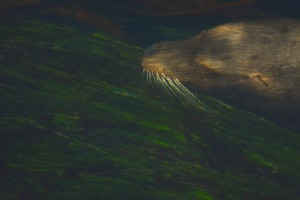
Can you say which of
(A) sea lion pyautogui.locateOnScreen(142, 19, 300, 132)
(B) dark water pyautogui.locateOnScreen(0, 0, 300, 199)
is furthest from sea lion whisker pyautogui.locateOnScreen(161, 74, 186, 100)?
(B) dark water pyautogui.locateOnScreen(0, 0, 300, 199)

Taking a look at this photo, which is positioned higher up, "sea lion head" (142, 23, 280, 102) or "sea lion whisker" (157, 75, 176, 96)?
"sea lion head" (142, 23, 280, 102)

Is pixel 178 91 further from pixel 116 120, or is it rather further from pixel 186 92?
pixel 116 120

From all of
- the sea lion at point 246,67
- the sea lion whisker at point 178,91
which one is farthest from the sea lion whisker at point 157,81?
the sea lion whisker at point 178,91

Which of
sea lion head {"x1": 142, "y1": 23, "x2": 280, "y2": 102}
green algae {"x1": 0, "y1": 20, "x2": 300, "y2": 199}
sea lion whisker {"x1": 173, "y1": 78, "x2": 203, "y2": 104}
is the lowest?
green algae {"x1": 0, "y1": 20, "x2": 300, "y2": 199}

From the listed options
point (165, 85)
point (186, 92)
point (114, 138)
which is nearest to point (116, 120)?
point (114, 138)

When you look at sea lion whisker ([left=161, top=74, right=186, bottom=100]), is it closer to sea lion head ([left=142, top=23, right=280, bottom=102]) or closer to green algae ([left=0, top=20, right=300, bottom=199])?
sea lion head ([left=142, top=23, right=280, bottom=102])

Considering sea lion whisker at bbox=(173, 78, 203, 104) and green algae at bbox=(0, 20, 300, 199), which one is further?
sea lion whisker at bbox=(173, 78, 203, 104)

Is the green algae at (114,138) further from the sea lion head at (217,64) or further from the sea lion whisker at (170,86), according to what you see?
the sea lion head at (217,64)
